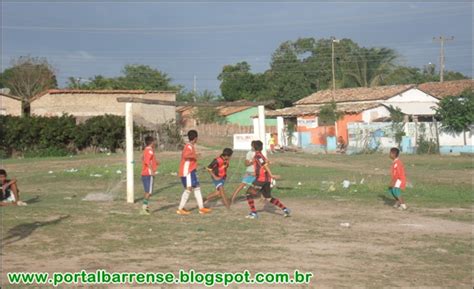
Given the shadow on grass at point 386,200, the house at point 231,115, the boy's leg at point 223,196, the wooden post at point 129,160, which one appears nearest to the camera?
the boy's leg at point 223,196

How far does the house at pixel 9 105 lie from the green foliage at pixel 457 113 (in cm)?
3632

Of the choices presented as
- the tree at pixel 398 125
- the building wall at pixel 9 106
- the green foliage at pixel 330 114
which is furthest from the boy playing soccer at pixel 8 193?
the building wall at pixel 9 106

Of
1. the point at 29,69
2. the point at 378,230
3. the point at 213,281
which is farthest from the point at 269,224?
the point at 29,69

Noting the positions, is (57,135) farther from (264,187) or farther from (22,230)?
(22,230)

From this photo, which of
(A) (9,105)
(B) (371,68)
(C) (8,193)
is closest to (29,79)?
(A) (9,105)

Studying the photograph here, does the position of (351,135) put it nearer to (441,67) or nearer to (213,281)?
(441,67)

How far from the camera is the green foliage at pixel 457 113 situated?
4297cm

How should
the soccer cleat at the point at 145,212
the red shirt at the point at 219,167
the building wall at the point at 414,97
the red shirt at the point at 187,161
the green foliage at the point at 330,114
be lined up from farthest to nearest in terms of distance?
the building wall at the point at 414,97 → the green foliage at the point at 330,114 → the red shirt at the point at 219,167 → the soccer cleat at the point at 145,212 → the red shirt at the point at 187,161

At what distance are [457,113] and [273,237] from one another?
35.0m

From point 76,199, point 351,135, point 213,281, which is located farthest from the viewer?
point 351,135

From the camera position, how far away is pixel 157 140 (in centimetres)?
4750

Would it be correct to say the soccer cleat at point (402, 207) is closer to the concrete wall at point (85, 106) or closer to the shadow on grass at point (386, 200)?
the shadow on grass at point (386, 200)

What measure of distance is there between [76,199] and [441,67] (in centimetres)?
5484

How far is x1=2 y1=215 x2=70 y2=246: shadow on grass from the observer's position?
35.0 ft
